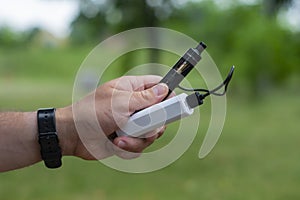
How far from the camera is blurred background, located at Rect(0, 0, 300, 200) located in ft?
11.6

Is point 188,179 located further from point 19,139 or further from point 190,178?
point 19,139

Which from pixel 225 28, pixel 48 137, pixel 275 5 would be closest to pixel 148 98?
pixel 48 137

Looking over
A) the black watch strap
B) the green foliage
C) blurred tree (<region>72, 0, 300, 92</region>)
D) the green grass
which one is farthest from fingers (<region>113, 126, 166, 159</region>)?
blurred tree (<region>72, 0, 300, 92</region>)

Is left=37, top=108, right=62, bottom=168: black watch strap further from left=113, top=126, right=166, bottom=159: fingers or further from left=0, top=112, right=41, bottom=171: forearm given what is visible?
left=113, top=126, right=166, bottom=159: fingers

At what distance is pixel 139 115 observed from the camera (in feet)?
3.21

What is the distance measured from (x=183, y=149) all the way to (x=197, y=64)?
17 cm

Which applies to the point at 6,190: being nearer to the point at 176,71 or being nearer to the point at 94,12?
the point at 176,71

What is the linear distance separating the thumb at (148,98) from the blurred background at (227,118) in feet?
0.51

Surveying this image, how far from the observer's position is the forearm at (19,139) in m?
1.07

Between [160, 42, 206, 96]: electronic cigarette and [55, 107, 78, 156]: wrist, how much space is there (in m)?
0.22

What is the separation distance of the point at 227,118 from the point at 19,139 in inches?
277

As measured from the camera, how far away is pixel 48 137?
105 centimetres

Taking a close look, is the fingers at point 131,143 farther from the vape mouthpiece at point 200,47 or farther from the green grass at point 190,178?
the green grass at point 190,178

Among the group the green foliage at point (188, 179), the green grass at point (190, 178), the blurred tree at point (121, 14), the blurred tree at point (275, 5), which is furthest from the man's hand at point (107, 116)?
the blurred tree at point (275, 5)
